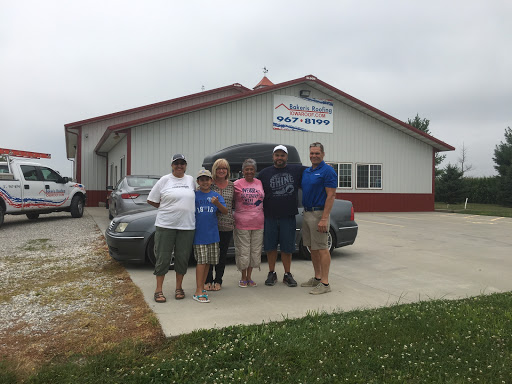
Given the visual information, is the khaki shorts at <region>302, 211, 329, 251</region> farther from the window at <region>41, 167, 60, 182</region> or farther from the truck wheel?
the truck wheel

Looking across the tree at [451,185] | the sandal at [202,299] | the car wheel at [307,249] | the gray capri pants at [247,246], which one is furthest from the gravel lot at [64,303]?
the tree at [451,185]

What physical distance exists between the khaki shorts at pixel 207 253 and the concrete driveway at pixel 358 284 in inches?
17.0

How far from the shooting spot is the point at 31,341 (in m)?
3.39

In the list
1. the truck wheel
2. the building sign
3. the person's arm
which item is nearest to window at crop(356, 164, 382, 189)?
the building sign

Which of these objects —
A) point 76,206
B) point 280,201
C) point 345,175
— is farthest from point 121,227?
point 345,175

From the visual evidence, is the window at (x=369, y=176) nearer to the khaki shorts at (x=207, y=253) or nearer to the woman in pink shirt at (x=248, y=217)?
the woman in pink shirt at (x=248, y=217)

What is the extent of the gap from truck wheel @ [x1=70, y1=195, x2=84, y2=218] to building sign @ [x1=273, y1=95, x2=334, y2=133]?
27.1 ft

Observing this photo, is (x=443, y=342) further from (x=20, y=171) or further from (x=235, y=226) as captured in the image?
(x=20, y=171)

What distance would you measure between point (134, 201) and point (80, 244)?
163 cm

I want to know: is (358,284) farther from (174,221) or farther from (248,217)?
(174,221)

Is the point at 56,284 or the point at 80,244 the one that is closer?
the point at 56,284

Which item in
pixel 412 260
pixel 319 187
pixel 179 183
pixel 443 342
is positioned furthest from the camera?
pixel 412 260

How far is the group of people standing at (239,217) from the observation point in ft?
14.6

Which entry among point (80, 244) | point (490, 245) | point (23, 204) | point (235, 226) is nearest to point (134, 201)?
point (80, 244)
